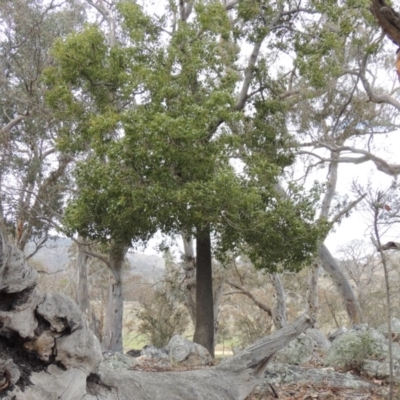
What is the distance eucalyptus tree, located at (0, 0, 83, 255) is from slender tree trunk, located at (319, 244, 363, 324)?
733 centimetres

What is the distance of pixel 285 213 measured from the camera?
8.47m

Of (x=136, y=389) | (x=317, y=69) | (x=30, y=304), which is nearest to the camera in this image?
(x=30, y=304)

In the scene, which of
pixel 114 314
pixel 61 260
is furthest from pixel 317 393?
pixel 61 260

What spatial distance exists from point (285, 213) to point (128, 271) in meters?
14.0

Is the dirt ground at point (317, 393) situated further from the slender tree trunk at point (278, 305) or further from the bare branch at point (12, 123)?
the bare branch at point (12, 123)

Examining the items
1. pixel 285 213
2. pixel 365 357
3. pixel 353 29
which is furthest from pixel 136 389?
pixel 353 29

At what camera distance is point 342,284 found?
14391 millimetres

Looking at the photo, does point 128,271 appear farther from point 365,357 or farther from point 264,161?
point 365,357

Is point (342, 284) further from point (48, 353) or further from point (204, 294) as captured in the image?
point (48, 353)

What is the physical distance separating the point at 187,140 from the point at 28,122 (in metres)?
7.04

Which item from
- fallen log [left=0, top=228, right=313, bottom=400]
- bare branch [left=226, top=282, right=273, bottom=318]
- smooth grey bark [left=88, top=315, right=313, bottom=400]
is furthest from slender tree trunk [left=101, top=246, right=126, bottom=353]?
fallen log [left=0, top=228, right=313, bottom=400]

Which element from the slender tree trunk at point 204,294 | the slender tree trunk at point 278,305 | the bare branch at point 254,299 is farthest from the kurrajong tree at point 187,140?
the bare branch at point 254,299

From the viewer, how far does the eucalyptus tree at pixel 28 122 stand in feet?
42.5

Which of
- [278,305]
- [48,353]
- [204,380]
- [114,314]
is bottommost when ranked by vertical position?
[204,380]
